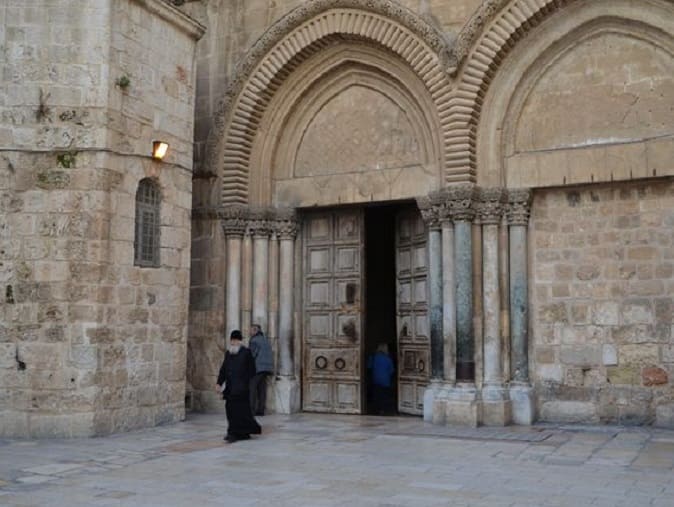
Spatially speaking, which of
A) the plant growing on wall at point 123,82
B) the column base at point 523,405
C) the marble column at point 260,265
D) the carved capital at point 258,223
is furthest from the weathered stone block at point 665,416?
the plant growing on wall at point 123,82

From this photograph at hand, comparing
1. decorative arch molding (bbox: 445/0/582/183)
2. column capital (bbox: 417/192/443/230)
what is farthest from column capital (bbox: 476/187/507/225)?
column capital (bbox: 417/192/443/230)

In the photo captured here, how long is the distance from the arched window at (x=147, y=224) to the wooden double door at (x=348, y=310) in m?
2.79

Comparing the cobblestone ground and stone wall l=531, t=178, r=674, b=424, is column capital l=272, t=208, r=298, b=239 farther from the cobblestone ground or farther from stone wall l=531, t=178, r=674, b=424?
stone wall l=531, t=178, r=674, b=424

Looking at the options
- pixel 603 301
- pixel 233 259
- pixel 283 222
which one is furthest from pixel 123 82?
pixel 603 301

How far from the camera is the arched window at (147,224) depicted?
36.3 feet

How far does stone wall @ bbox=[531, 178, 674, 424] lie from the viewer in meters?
10.8

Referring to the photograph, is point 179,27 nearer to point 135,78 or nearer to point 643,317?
point 135,78

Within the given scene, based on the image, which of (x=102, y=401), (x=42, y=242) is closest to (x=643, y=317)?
(x=102, y=401)

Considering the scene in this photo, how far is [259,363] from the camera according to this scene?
40.4 feet

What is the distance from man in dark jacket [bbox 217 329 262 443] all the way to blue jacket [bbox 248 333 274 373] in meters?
1.78

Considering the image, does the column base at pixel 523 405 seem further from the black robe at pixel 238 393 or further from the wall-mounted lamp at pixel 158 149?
the wall-mounted lamp at pixel 158 149

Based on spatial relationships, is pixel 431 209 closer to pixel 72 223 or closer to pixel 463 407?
pixel 463 407

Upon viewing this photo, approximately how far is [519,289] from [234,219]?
448cm

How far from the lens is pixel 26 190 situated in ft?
33.8
